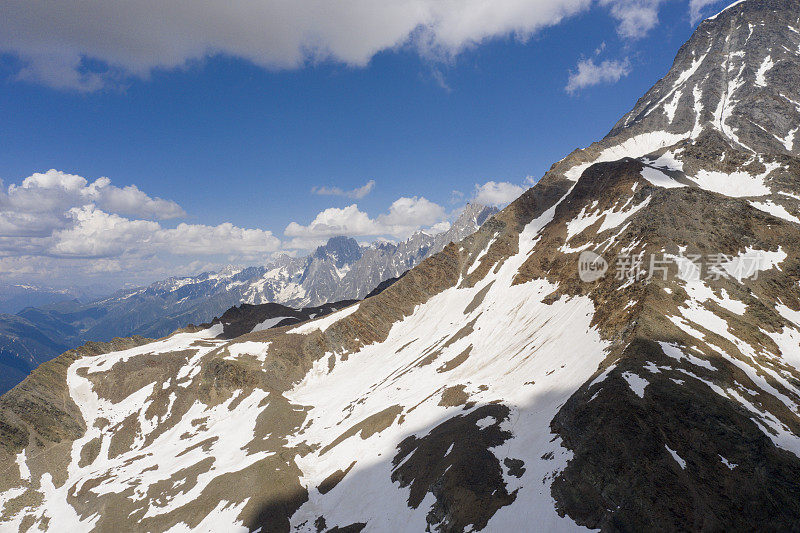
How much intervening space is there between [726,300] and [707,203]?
38751 millimetres

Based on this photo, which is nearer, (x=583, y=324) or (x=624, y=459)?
(x=624, y=459)

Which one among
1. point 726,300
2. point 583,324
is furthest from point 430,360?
point 726,300

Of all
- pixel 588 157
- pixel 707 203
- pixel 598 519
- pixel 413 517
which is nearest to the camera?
pixel 598 519

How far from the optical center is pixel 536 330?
243 feet

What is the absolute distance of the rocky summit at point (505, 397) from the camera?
26859mm

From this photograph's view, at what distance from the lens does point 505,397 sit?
51.6 m

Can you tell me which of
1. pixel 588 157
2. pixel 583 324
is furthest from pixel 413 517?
pixel 588 157

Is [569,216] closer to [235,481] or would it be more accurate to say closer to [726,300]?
[726,300]

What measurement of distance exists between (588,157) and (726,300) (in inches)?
6123

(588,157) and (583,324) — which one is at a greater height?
(588,157)

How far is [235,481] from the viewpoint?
58562mm

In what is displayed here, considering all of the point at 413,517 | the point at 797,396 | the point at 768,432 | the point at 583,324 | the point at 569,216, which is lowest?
Result: the point at 797,396

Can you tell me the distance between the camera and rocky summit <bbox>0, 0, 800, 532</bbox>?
2686 cm

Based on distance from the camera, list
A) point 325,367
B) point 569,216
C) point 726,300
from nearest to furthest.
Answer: point 726,300
point 325,367
point 569,216
